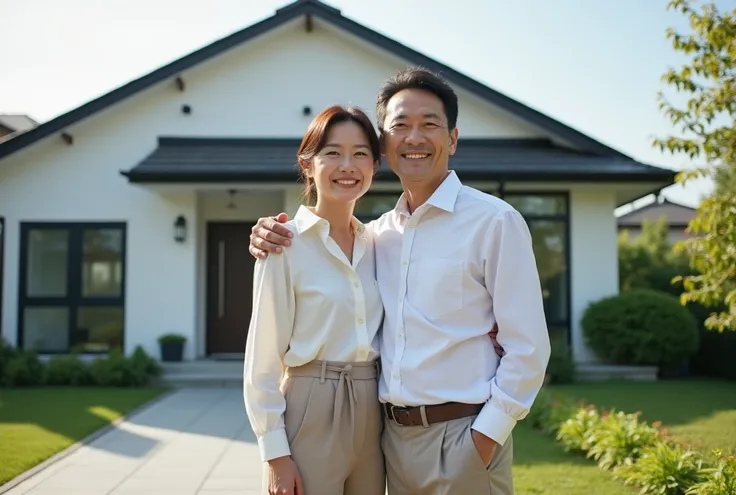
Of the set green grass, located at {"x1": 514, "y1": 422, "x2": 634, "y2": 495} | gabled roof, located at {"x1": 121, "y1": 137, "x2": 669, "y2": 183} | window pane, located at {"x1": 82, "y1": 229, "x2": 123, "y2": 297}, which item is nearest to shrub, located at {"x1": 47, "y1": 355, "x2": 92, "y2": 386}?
window pane, located at {"x1": 82, "y1": 229, "x2": 123, "y2": 297}

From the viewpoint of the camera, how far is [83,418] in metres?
7.27

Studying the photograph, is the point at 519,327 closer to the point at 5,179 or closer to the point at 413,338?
the point at 413,338

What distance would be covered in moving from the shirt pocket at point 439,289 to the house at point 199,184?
311 inches

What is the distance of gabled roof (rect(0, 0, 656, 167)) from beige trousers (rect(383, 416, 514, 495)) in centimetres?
943

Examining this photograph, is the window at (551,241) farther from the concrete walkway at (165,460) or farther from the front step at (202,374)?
the concrete walkway at (165,460)

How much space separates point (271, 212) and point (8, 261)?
4461mm

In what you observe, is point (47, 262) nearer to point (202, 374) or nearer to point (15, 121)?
point (202, 374)

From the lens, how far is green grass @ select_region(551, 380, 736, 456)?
6.08 meters

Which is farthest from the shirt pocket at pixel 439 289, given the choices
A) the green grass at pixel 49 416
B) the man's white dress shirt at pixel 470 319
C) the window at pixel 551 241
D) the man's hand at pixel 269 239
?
the window at pixel 551 241

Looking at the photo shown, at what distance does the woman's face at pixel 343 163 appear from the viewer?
8.09 feet

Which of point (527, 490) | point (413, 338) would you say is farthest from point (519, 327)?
point (527, 490)

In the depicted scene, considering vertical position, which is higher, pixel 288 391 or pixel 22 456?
pixel 288 391

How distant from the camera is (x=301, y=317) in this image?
2367mm

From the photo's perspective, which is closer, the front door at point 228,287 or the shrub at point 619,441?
the shrub at point 619,441
